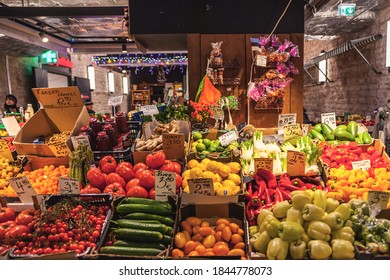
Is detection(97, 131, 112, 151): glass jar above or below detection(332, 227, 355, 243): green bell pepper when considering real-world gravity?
above

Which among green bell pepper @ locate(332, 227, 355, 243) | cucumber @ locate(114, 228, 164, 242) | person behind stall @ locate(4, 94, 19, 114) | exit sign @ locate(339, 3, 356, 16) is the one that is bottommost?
cucumber @ locate(114, 228, 164, 242)

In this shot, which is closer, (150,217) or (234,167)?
(150,217)

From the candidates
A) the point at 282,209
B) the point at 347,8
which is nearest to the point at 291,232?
the point at 282,209

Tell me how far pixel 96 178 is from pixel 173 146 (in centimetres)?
86

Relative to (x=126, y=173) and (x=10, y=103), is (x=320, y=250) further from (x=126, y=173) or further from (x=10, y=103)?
(x=10, y=103)

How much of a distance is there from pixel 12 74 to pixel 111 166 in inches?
381

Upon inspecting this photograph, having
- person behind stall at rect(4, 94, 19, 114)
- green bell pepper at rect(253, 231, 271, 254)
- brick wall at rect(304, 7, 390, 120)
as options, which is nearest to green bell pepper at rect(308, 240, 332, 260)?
green bell pepper at rect(253, 231, 271, 254)

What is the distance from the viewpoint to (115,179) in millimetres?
2990

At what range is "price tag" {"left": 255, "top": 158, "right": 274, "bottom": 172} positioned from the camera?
3.22 metres

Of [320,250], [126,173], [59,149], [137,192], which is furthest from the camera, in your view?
[59,149]

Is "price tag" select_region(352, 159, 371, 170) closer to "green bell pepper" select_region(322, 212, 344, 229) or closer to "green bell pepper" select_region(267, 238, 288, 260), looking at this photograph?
"green bell pepper" select_region(322, 212, 344, 229)

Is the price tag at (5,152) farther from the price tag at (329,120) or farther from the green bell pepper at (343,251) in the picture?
the price tag at (329,120)

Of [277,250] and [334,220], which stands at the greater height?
[334,220]

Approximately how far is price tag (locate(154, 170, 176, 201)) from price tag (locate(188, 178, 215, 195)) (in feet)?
0.45
